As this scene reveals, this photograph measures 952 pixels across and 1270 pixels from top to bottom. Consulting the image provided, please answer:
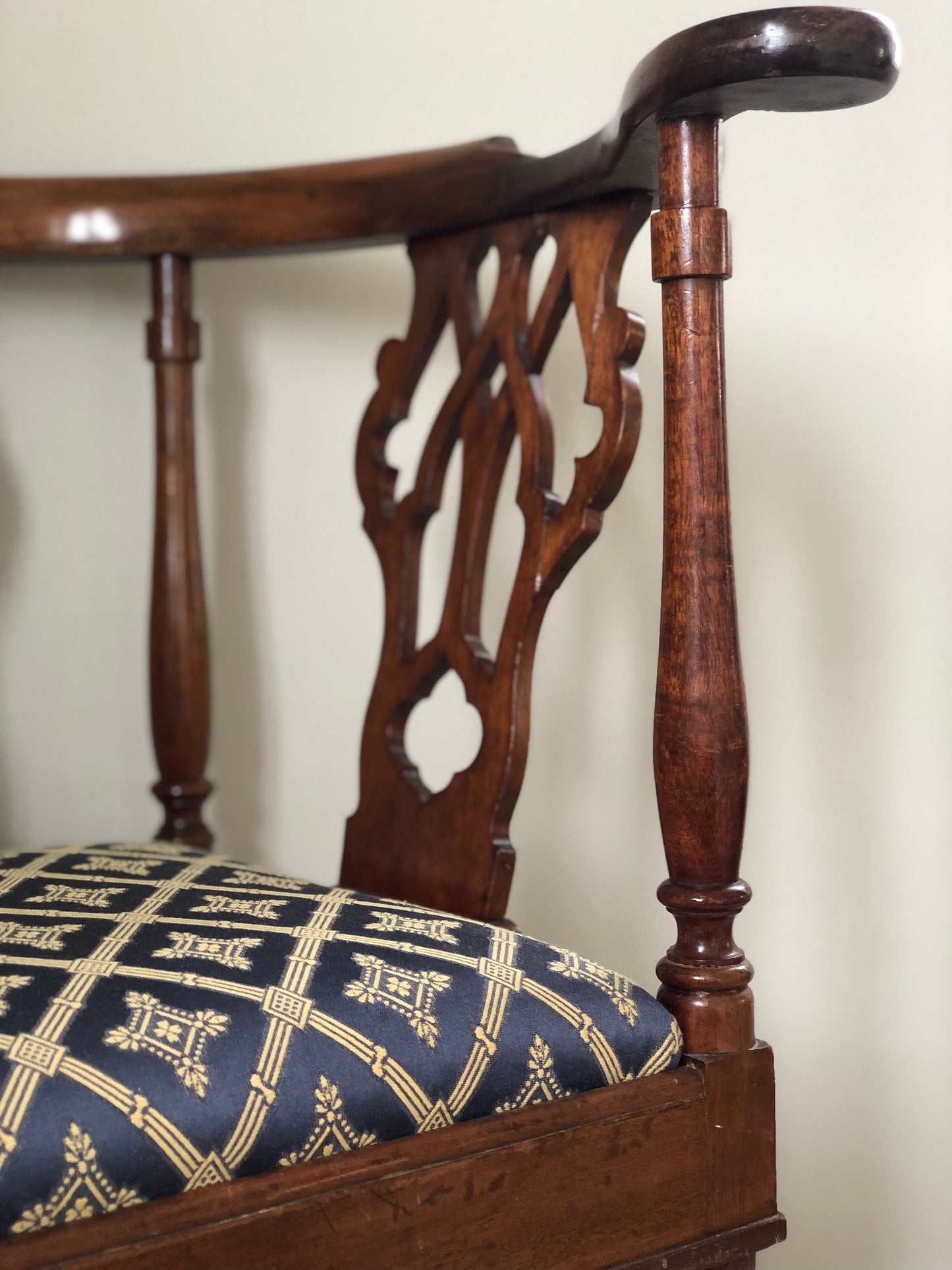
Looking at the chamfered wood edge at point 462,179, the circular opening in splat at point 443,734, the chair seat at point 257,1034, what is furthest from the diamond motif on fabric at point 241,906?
the circular opening in splat at point 443,734

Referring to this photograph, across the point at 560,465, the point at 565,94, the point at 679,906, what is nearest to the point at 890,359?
the point at 560,465

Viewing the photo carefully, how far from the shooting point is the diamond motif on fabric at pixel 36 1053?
61 cm

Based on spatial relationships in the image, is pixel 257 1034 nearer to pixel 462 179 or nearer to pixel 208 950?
pixel 208 950

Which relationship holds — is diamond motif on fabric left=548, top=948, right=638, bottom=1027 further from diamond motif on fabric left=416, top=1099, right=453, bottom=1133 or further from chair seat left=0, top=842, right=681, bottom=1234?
diamond motif on fabric left=416, top=1099, right=453, bottom=1133

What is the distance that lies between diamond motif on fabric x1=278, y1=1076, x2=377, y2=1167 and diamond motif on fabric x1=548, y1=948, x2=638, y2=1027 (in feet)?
0.53

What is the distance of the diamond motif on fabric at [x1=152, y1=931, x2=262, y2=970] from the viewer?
28.2 inches

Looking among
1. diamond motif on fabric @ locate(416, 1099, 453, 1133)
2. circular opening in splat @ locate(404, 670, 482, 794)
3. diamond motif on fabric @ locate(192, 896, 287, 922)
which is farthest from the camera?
circular opening in splat @ locate(404, 670, 482, 794)

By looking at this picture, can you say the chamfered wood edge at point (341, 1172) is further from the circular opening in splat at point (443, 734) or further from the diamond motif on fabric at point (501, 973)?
the circular opening in splat at point (443, 734)

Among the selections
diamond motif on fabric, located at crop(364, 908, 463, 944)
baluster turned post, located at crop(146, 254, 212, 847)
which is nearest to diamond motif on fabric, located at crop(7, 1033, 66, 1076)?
diamond motif on fabric, located at crop(364, 908, 463, 944)

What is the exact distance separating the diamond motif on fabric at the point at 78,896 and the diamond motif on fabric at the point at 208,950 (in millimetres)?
107

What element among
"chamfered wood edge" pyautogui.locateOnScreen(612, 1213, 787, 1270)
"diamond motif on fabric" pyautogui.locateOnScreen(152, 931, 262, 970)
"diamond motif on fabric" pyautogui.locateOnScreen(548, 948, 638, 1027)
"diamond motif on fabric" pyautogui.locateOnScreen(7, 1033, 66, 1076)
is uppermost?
"diamond motif on fabric" pyautogui.locateOnScreen(152, 931, 262, 970)

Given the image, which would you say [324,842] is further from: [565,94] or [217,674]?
[565,94]

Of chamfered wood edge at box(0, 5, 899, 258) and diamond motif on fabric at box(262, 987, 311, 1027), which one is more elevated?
chamfered wood edge at box(0, 5, 899, 258)

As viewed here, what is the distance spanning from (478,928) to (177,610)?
27.0 inches
